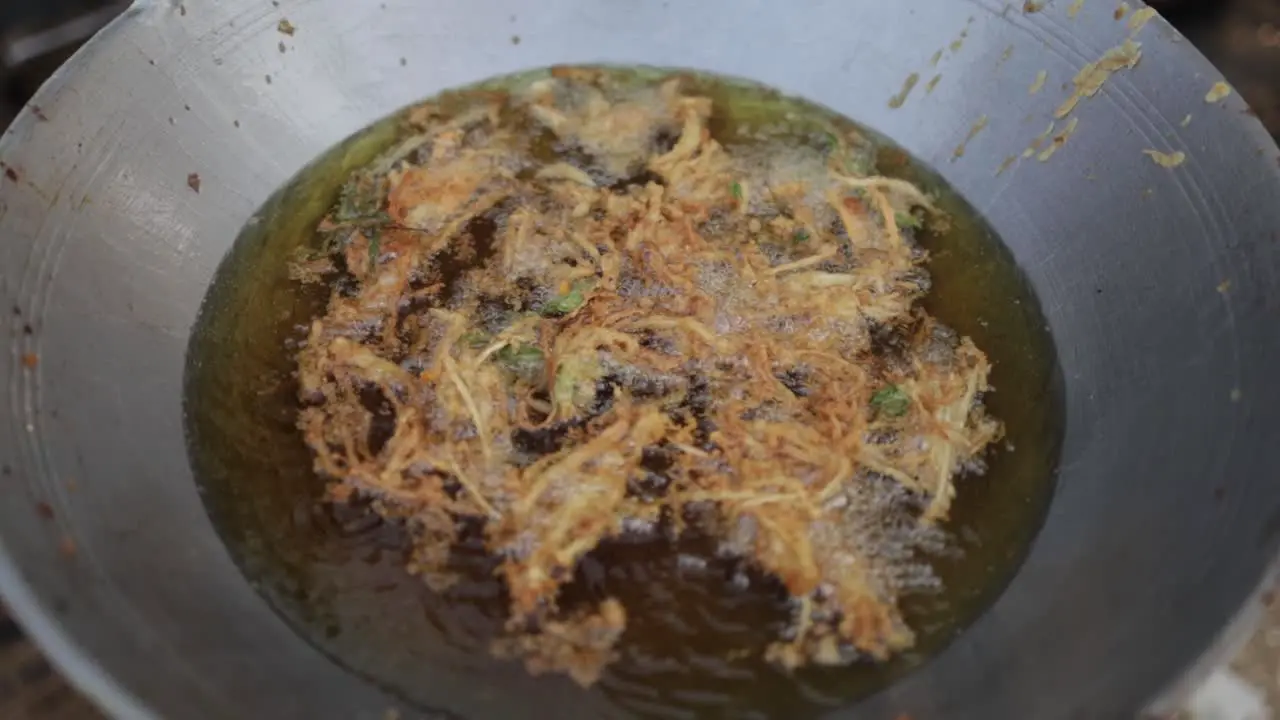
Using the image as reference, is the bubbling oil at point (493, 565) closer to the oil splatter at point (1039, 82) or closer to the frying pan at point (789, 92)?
the frying pan at point (789, 92)

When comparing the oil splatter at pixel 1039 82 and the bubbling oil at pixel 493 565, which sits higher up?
the oil splatter at pixel 1039 82

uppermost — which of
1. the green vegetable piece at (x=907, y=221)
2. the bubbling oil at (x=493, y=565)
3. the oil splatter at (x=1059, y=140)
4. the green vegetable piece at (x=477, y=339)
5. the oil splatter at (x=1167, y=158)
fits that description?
the oil splatter at (x=1059, y=140)

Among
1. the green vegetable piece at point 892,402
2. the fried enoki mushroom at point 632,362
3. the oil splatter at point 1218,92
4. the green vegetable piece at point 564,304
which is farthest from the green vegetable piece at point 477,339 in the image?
the oil splatter at point 1218,92

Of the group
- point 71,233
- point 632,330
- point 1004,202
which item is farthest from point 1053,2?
point 71,233

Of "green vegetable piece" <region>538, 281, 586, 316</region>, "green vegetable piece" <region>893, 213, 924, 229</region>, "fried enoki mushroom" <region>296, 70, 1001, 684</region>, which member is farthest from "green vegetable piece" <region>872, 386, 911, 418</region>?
"green vegetable piece" <region>538, 281, 586, 316</region>

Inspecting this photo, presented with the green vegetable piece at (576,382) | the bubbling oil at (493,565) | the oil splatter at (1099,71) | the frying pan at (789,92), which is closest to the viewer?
the frying pan at (789,92)

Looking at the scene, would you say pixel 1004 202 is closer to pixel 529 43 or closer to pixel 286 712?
pixel 529 43

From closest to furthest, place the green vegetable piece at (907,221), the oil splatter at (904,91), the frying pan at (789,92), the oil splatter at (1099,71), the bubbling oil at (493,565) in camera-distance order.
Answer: the frying pan at (789,92)
the bubbling oil at (493,565)
the oil splatter at (1099,71)
the green vegetable piece at (907,221)
the oil splatter at (904,91)
